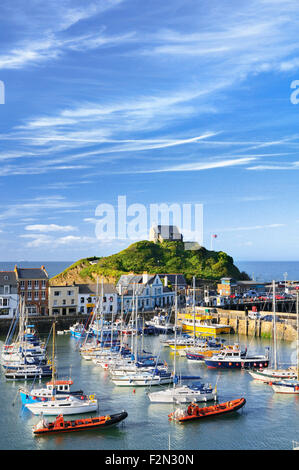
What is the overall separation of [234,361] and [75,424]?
22.7m

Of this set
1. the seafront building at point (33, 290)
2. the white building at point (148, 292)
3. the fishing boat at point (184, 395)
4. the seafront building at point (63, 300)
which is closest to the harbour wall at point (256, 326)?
the white building at point (148, 292)

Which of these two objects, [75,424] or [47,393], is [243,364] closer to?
[47,393]

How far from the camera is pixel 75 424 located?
30.7 metres

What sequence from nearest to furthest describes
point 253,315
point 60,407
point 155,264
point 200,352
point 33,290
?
point 60,407 < point 200,352 < point 253,315 < point 33,290 < point 155,264

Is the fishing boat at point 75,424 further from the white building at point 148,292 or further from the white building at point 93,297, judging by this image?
the white building at point 148,292

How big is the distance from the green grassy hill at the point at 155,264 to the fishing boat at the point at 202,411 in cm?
7889

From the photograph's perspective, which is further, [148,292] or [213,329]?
[148,292]

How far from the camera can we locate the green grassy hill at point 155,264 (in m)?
122

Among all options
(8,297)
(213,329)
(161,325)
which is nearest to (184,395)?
(213,329)

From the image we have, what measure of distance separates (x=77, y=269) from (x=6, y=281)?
5170cm
